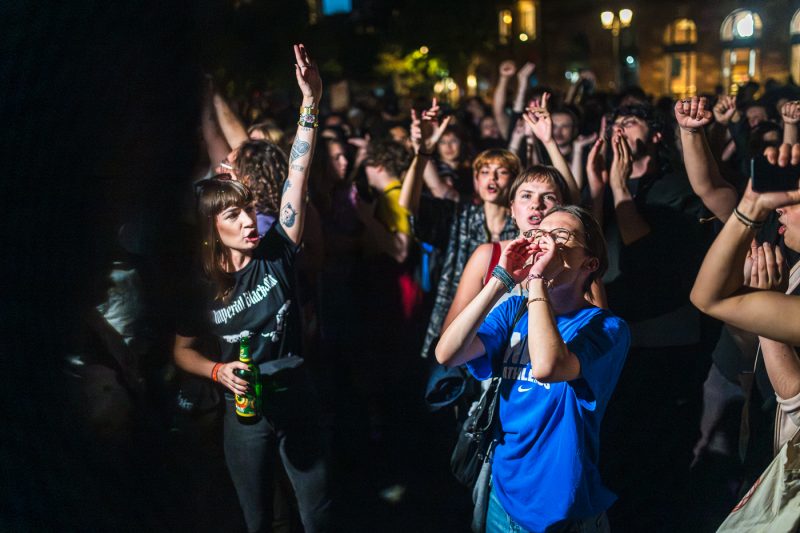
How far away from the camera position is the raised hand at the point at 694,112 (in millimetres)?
2639

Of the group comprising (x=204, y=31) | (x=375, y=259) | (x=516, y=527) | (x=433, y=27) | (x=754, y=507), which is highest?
(x=433, y=27)

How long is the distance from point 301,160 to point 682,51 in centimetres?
409

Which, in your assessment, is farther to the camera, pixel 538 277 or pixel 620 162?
pixel 620 162

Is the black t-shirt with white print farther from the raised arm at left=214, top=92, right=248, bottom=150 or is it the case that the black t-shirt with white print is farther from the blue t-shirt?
the raised arm at left=214, top=92, right=248, bottom=150

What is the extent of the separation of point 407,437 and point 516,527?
251cm

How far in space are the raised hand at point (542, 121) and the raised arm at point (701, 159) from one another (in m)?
0.89

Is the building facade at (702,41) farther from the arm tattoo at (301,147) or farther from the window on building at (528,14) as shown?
the window on building at (528,14)

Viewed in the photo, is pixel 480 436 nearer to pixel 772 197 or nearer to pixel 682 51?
pixel 772 197

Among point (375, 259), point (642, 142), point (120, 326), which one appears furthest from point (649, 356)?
point (120, 326)

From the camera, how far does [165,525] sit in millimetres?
3059

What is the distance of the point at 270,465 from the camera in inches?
115

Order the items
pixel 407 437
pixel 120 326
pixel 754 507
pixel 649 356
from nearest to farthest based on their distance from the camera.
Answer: pixel 754 507, pixel 120 326, pixel 649 356, pixel 407 437

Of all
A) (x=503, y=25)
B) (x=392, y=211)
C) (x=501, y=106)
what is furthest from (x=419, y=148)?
(x=503, y=25)

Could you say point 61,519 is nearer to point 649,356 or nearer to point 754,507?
point 754,507
